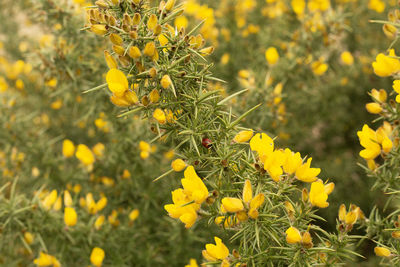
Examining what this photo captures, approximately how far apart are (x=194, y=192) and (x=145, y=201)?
3.72ft

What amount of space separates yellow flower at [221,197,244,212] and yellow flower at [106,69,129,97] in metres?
0.41

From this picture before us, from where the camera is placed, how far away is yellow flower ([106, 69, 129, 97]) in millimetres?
997

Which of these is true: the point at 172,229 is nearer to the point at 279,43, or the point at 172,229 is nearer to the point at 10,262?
the point at 10,262

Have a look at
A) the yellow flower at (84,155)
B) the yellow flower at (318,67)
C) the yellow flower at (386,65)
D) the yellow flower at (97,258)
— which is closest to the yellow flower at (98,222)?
the yellow flower at (97,258)

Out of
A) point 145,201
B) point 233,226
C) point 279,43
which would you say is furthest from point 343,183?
point 233,226

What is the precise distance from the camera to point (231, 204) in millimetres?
945

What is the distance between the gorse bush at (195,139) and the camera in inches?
41.0

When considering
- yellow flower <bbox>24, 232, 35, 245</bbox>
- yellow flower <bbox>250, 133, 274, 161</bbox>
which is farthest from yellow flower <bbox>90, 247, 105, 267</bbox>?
yellow flower <bbox>250, 133, 274, 161</bbox>

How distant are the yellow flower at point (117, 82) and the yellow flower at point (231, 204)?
1.35 feet

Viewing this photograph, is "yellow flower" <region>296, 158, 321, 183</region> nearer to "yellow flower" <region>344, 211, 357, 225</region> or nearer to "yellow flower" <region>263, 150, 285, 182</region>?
"yellow flower" <region>263, 150, 285, 182</region>

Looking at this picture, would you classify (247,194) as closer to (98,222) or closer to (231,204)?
(231,204)

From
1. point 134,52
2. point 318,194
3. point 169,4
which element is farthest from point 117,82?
point 318,194

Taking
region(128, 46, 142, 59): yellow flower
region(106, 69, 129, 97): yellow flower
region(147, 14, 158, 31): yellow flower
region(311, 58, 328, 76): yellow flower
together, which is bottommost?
region(311, 58, 328, 76): yellow flower

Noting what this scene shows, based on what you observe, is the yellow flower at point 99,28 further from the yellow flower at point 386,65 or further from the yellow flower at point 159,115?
the yellow flower at point 386,65
